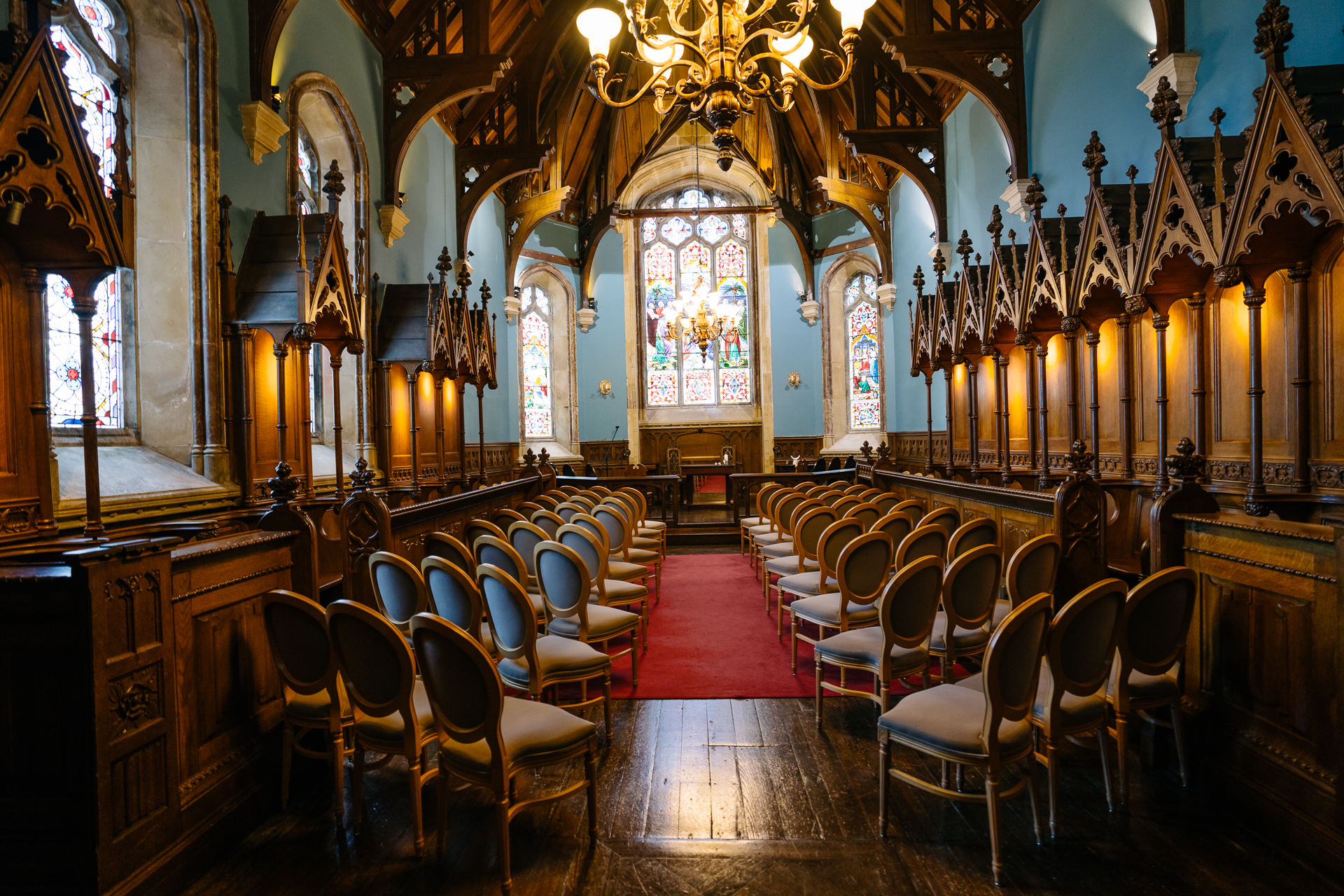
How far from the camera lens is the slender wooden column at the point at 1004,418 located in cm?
727

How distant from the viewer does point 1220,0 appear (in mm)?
4898

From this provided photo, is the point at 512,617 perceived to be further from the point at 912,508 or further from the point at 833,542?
the point at 912,508

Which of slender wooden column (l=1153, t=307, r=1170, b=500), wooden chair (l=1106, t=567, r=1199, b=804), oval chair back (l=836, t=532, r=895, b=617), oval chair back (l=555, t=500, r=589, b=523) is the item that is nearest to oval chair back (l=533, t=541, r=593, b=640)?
oval chair back (l=836, t=532, r=895, b=617)

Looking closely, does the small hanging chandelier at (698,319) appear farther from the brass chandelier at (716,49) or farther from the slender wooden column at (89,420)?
the slender wooden column at (89,420)

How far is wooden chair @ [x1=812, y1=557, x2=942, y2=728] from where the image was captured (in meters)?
2.85

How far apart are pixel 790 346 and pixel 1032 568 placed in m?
13.2

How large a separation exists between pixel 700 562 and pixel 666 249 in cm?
1027

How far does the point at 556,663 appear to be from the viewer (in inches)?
121

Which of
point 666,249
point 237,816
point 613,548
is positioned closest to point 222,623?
point 237,816

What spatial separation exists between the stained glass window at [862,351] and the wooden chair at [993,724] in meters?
13.4

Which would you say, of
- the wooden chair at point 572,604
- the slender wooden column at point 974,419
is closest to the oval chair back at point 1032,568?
the wooden chair at point 572,604

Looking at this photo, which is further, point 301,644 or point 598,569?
point 598,569

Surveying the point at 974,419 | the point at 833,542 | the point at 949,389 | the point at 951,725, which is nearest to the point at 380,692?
the point at 951,725

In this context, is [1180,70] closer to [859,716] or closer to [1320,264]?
[1320,264]
